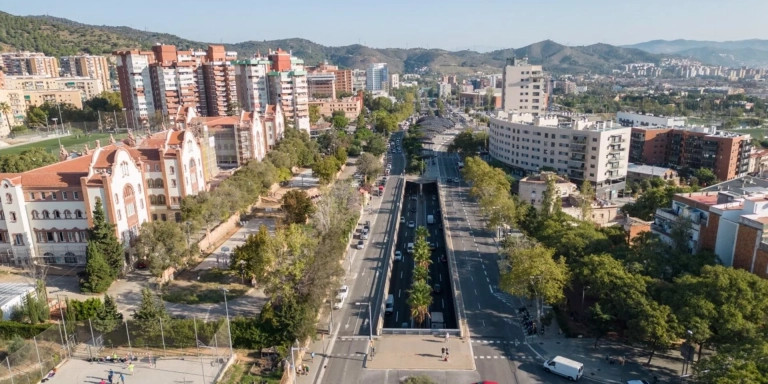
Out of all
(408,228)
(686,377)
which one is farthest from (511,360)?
(408,228)

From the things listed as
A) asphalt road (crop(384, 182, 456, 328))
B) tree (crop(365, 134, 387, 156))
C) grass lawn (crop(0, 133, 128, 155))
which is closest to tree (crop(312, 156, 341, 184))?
asphalt road (crop(384, 182, 456, 328))

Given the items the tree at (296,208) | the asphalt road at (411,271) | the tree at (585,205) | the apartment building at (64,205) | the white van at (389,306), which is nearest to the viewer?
the asphalt road at (411,271)

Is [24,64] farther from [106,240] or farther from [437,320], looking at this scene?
[437,320]

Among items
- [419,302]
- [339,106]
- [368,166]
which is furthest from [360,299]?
[339,106]

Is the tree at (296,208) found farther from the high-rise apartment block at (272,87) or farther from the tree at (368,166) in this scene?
the high-rise apartment block at (272,87)

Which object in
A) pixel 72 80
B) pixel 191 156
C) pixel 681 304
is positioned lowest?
pixel 681 304

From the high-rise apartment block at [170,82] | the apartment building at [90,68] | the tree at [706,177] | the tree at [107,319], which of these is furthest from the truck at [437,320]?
the apartment building at [90,68]

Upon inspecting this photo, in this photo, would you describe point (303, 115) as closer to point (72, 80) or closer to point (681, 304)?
point (72, 80)
